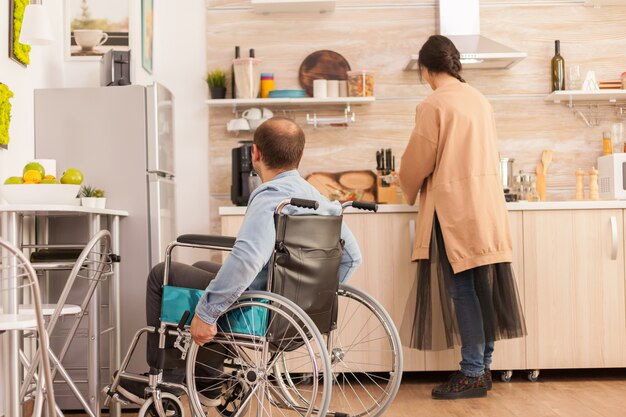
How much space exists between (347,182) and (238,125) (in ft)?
2.17

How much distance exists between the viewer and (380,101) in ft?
15.3

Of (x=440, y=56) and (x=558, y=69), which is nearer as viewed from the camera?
(x=440, y=56)

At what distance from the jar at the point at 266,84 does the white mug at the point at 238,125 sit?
0.18 metres

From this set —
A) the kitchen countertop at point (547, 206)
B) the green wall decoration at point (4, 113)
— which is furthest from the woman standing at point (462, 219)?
the green wall decoration at point (4, 113)

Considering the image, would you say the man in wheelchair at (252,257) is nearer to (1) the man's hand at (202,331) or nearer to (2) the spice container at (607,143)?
(1) the man's hand at (202,331)

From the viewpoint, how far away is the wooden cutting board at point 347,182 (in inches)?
180

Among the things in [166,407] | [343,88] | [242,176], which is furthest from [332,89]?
[166,407]

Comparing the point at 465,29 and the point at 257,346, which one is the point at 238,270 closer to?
the point at 257,346

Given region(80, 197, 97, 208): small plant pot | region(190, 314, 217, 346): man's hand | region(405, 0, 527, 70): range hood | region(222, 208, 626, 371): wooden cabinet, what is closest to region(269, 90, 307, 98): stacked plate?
region(405, 0, 527, 70): range hood

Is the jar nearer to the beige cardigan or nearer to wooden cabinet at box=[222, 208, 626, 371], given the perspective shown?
wooden cabinet at box=[222, 208, 626, 371]

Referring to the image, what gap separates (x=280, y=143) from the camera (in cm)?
264

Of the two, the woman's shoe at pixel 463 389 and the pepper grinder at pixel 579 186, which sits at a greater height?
the pepper grinder at pixel 579 186

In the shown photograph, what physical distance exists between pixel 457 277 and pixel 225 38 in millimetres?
1936

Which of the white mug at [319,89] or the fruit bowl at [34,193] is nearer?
the fruit bowl at [34,193]
